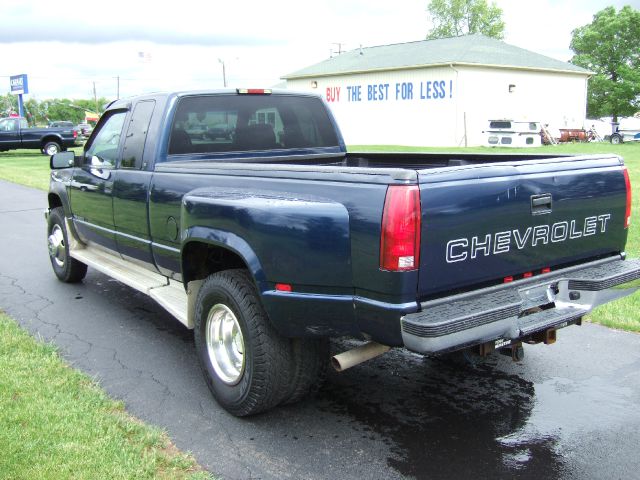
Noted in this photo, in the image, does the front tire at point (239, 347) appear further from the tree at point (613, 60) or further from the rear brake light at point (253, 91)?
the tree at point (613, 60)

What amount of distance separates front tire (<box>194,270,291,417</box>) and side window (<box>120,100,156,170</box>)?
151cm

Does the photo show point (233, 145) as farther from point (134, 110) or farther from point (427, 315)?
point (427, 315)

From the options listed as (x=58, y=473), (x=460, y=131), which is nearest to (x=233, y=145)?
(x=58, y=473)

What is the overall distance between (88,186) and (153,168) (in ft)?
4.52

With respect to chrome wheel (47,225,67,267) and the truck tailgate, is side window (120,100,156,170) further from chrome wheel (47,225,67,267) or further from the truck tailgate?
the truck tailgate

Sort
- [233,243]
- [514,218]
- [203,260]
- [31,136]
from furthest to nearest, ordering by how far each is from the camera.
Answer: [31,136]
[203,260]
[233,243]
[514,218]

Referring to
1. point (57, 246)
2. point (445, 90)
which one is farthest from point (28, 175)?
point (445, 90)

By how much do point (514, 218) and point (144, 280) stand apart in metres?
3.09

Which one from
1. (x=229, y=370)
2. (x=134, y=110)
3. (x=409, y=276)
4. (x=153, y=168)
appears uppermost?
(x=134, y=110)

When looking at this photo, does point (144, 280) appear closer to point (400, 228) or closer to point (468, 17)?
point (400, 228)

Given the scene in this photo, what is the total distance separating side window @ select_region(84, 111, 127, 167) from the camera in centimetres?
550

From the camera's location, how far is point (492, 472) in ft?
10.9

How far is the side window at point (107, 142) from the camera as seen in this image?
5503mm

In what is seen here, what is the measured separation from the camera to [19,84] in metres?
52.7
